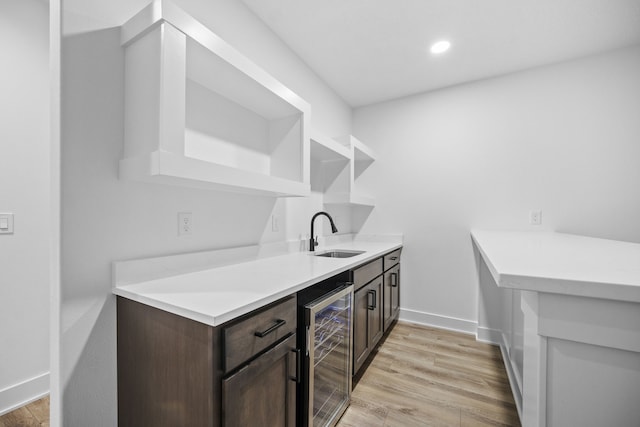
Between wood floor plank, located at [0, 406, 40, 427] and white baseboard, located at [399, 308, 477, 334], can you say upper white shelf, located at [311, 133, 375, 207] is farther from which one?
wood floor plank, located at [0, 406, 40, 427]

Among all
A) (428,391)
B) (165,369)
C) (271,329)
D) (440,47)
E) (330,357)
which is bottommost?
(428,391)

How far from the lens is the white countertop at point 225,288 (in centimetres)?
84

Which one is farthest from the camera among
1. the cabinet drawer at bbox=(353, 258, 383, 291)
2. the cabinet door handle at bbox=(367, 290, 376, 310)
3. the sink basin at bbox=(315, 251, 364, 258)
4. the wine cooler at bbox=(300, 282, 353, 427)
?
the sink basin at bbox=(315, 251, 364, 258)

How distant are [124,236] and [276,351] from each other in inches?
30.8

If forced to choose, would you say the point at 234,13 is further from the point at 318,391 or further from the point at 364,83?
the point at 318,391

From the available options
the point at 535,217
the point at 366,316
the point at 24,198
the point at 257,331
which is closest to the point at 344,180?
the point at 366,316

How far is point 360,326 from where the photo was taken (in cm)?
181

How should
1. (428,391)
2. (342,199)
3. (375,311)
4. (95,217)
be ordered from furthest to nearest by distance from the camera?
(342,199) → (375,311) → (428,391) → (95,217)

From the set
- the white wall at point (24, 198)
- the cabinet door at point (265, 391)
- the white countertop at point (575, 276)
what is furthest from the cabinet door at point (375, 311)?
the white wall at point (24, 198)

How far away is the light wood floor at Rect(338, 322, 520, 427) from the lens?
149 centimetres

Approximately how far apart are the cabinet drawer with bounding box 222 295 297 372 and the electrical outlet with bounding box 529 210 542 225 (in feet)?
7.77

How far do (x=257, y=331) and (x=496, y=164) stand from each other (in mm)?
2626

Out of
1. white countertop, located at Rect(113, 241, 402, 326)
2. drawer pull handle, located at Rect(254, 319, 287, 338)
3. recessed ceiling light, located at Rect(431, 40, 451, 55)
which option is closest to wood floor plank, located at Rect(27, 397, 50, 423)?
white countertop, located at Rect(113, 241, 402, 326)

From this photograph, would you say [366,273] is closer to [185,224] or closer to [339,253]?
[339,253]
